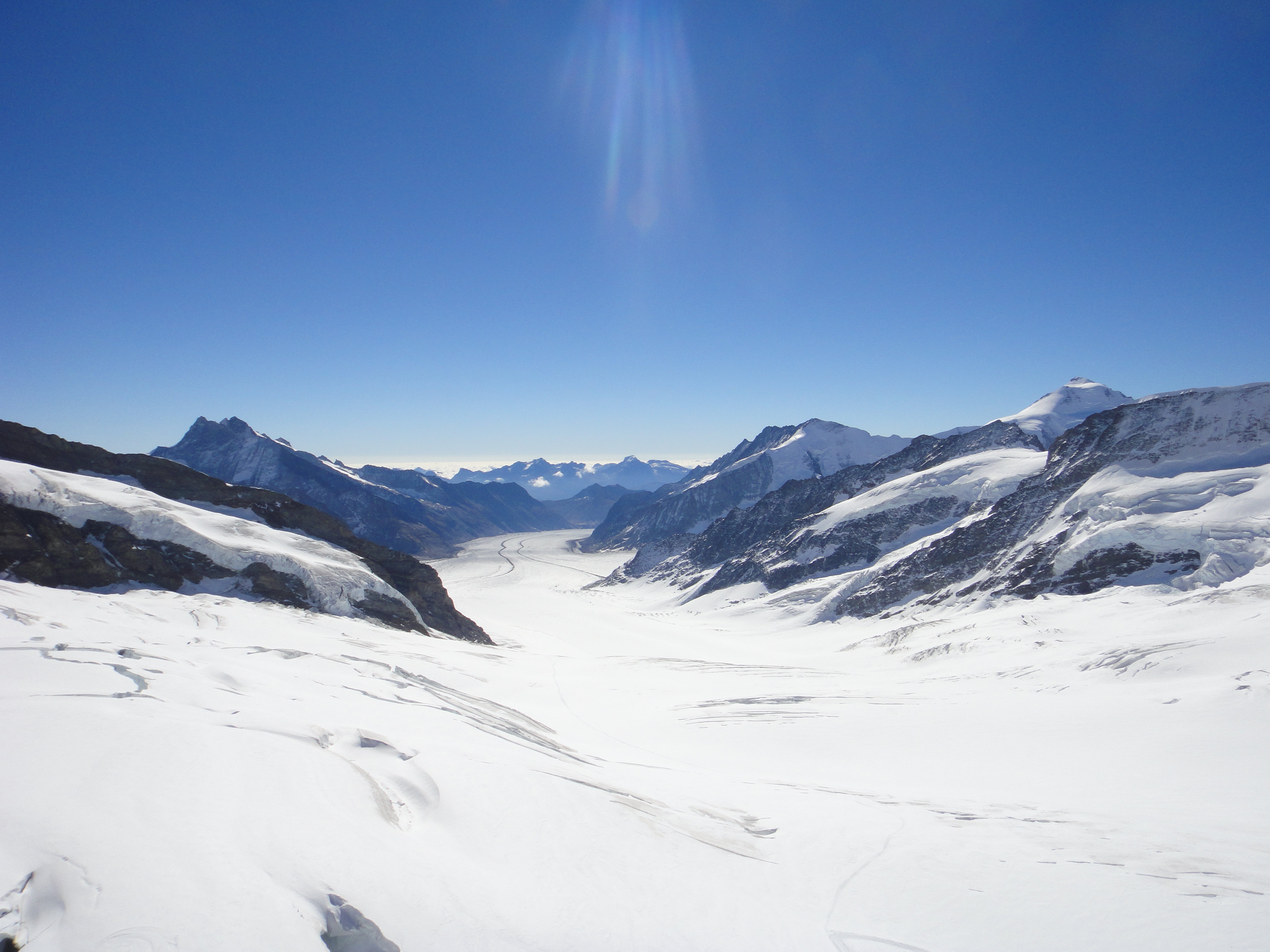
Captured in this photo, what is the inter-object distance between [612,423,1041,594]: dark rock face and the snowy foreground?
170 ft

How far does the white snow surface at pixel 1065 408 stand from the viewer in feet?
374

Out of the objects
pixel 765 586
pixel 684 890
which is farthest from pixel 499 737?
pixel 765 586

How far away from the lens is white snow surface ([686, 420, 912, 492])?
6501 inches

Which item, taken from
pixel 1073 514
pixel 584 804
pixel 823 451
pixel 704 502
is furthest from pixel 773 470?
pixel 584 804

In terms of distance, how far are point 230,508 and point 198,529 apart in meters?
7.28

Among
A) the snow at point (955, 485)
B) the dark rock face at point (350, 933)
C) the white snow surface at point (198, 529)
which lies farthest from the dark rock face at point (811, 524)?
the dark rock face at point (350, 933)

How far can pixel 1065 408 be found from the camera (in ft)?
417

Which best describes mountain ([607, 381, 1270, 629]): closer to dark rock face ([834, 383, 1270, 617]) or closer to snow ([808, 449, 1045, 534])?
dark rock face ([834, 383, 1270, 617])

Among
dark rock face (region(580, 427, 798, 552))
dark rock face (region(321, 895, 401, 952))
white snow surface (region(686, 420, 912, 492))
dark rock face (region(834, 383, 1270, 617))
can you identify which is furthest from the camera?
dark rock face (region(580, 427, 798, 552))

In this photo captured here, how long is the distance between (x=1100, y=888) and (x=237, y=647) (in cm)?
1915

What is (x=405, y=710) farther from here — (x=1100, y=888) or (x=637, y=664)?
(x=637, y=664)

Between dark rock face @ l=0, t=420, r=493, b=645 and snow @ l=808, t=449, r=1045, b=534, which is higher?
snow @ l=808, t=449, r=1045, b=534

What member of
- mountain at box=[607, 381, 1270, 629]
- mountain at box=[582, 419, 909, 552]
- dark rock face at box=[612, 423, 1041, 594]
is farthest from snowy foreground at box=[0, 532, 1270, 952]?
mountain at box=[582, 419, 909, 552]

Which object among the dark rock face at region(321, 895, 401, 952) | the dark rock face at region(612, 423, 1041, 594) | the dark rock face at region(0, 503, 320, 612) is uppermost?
the dark rock face at region(612, 423, 1041, 594)
